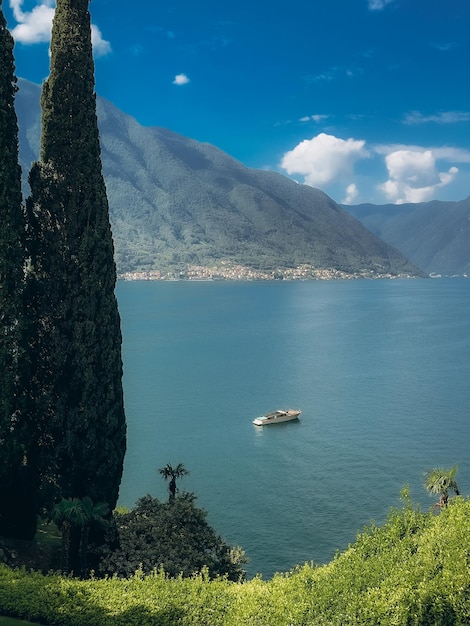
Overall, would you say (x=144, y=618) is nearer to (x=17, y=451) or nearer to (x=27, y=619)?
(x=27, y=619)

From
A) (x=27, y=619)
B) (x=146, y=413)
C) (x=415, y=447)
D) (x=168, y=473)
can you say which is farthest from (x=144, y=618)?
(x=146, y=413)

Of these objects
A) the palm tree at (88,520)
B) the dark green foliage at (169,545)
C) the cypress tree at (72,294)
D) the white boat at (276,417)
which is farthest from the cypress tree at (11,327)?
the white boat at (276,417)

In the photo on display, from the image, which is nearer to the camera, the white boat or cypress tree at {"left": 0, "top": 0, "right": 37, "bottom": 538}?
cypress tree at {"left": 0, "top": 0, "right": 37, "bottom": 538}

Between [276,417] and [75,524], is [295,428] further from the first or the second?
[75,524]

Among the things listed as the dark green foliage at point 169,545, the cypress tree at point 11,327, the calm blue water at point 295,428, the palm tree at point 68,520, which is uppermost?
the cypress tree at point 11,327

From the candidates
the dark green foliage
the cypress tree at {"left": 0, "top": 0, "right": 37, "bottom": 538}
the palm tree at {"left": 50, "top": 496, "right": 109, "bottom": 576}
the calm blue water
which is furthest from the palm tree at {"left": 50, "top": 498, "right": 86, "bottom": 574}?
the calm blue water

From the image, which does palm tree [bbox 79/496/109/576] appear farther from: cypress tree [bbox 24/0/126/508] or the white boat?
the white boat

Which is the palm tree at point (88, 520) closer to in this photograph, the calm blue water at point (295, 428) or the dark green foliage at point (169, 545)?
the dark green foliage at point (169, 545)
